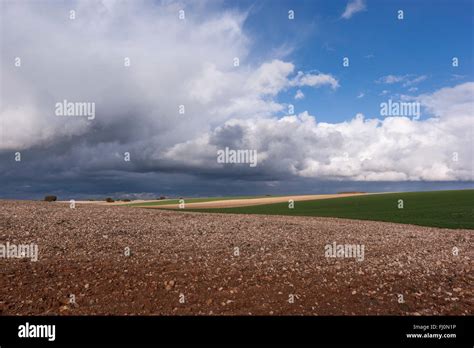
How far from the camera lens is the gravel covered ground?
11766 millimetres

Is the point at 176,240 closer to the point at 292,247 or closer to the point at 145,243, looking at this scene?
the point at 145,243

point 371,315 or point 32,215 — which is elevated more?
point 32,215

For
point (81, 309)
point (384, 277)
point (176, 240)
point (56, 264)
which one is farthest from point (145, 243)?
point (384, 277)

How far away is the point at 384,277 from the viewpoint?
15.2 metres

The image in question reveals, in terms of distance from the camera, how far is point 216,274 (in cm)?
1467

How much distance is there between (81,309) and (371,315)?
30.7 ft

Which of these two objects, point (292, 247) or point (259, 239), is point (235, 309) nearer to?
point (292, 247)

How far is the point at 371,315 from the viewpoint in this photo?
37.8 feet

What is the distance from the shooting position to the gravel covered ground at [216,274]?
1177 centimetres
